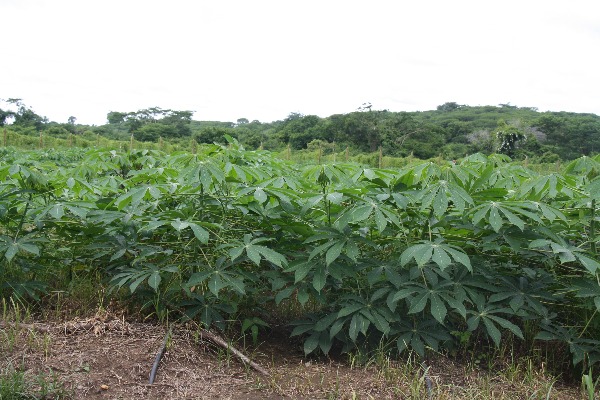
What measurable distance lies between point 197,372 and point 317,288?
648mm

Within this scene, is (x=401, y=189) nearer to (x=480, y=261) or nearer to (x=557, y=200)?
(x=480, y=261)

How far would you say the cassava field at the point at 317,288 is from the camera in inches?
85.2

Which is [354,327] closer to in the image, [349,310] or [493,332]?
[349,310]

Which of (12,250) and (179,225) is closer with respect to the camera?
(179,225)

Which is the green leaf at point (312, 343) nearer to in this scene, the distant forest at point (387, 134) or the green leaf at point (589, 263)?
the green leaf at point (589, 263)

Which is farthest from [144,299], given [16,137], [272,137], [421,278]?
[272,137]

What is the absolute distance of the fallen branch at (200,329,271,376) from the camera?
232cm

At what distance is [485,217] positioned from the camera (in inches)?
87.7

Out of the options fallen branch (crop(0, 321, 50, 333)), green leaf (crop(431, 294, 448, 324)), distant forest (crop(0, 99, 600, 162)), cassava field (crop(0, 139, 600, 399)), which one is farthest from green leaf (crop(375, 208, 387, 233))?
distant forest (crop(0, 99, 600, 162))

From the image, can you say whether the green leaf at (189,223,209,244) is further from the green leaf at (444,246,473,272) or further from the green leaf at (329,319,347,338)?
the green leaf at (444,246,473,272)

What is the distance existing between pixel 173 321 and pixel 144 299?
203 mm

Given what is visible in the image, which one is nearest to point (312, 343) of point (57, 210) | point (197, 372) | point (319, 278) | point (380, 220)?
point (319, 278)

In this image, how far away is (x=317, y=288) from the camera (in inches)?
86.0

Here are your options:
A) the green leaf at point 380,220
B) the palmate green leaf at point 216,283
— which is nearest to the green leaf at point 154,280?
the palmate green leaf at point 216,283
